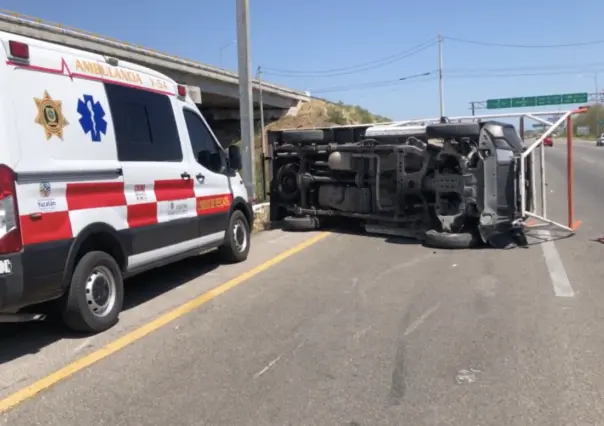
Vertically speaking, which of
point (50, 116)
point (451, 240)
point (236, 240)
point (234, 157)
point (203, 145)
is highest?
point (50, 116)

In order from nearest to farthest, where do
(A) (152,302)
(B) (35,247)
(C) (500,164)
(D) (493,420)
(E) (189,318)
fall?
(D) (493,420)
(B) (35,247)
(E) (189,318)
(A) (152,302)
(C) (500,164)

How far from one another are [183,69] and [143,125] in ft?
105

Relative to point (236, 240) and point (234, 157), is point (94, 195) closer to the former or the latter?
point (234, 157)

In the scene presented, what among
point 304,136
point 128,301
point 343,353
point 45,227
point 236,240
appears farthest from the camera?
point 304,136

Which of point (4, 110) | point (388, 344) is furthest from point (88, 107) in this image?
point (388, 344)

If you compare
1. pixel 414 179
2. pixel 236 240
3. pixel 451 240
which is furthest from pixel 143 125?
pixel 451 240

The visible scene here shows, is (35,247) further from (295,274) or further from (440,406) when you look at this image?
(295,274)

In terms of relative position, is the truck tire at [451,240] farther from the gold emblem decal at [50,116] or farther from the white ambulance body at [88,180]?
the gold emblem decal at [50,116]

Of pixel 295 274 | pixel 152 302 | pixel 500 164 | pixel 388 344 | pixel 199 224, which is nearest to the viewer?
pixel 388 344

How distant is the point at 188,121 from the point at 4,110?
2824 millimetres

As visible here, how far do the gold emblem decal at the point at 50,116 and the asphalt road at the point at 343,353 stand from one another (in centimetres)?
174

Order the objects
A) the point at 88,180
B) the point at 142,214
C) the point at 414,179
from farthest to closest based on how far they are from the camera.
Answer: the point at 414,179 < the point at 142,214 < the point at 88,180

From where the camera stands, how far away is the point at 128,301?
20.9 feet

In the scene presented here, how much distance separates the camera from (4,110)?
14.4ft
